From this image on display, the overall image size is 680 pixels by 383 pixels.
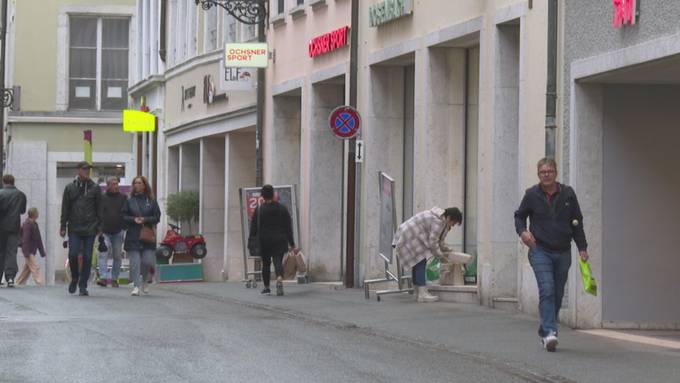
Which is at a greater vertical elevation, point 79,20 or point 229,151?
point 79,20

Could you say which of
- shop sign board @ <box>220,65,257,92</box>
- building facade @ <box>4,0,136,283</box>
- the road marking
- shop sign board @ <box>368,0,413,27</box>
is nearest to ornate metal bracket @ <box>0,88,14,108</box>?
building facade @ <box>4,0,136,283</box>

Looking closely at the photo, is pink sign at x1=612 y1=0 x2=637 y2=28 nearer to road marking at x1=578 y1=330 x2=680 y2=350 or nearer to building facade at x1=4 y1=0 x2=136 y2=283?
road marking at x1=578 y1=330 x2=680 y2=350

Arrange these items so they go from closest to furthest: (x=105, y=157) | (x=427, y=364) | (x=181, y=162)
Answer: (x=427, y=364), (x=181, y=162), (x=105, y=157)

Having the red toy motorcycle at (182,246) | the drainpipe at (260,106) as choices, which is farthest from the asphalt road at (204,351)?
the red toy motorcycle at (182,246)

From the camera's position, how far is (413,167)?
87.8 feet

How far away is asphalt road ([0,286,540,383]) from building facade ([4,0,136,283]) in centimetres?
3582

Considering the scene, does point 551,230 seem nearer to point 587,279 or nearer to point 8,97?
point 587,279

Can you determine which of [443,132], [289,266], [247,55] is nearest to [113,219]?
[289,266]

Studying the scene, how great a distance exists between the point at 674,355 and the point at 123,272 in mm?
25372

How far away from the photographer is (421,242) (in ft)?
74.2

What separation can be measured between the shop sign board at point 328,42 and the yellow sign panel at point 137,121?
14.4 m

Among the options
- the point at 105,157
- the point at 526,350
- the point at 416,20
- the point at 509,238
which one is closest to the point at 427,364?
the point at 526,350

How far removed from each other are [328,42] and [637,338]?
1395 centimetres

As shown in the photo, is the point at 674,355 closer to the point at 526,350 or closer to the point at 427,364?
the point at 526,350
